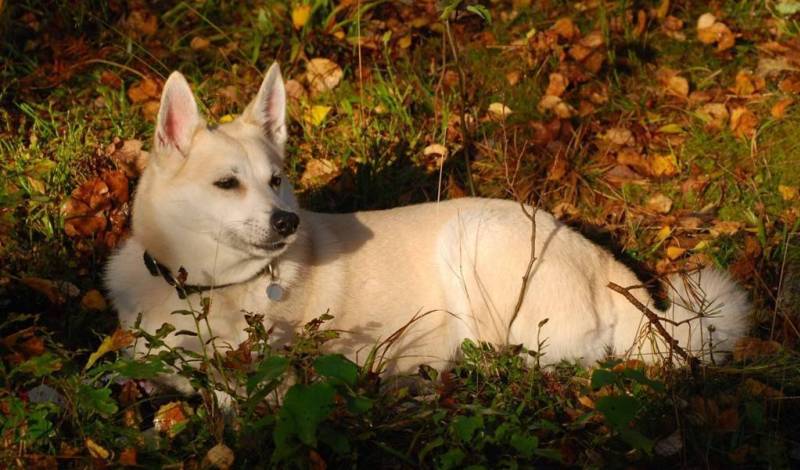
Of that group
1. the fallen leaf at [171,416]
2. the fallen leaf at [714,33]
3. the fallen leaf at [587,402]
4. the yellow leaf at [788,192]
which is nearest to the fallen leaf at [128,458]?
the fallen leaf at [171,416]

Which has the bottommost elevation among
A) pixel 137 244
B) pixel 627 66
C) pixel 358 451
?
pixel 358 451

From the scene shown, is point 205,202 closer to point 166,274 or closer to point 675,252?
point 166,274

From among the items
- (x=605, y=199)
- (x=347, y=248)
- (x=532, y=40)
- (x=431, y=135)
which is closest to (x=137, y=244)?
(x=347, y=248)

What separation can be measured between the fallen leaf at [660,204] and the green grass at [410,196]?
70mm

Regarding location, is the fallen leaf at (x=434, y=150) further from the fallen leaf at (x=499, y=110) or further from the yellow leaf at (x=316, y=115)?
the yellow leaf at (x=316, y=115)

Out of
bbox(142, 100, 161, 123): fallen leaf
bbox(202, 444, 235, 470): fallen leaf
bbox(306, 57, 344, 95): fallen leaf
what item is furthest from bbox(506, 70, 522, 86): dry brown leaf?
bbox(202, 444, 235, 470): fallen leaf

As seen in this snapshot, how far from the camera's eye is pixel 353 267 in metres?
3.67

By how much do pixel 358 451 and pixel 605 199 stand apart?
8.79 feet

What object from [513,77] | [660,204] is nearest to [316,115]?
[513,77]

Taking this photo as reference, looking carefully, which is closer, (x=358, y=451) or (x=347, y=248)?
(x=358, y=451)

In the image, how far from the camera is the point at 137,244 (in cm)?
354

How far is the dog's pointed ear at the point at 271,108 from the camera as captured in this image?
11.8 feet

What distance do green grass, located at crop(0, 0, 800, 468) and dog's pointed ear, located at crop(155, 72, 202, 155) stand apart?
0.63m

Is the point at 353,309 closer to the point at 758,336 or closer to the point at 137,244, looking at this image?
the point at 137,244
